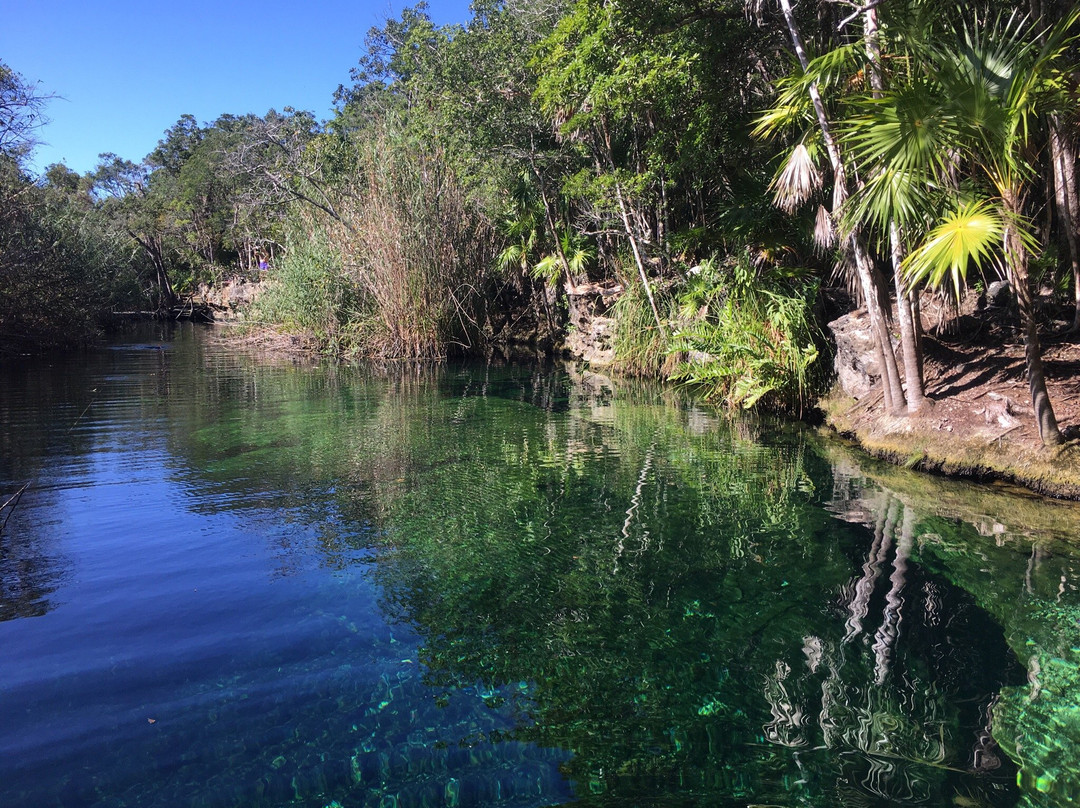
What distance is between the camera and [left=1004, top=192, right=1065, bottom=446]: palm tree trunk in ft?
21.2

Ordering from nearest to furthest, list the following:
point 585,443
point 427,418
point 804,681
Result: point 804,681 → point 585,443 → point 427,418

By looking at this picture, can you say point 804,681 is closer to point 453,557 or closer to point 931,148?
point 453,557

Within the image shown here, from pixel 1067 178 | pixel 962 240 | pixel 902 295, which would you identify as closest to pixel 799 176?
pixel 902 295

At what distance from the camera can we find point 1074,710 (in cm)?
333

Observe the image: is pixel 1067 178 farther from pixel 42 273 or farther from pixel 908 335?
pixel 42 273

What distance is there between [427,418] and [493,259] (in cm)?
923

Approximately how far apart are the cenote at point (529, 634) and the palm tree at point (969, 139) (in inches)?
87.8

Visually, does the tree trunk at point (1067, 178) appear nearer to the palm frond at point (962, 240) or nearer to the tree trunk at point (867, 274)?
the palm frond at point (962, 240)

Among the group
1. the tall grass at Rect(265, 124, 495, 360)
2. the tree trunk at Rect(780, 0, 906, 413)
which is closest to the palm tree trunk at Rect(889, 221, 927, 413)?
the tree trunk at Rect(780, 0, 906, 413)

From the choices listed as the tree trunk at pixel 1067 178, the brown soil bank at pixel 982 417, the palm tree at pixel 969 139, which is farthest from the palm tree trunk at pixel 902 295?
the tree trunk at pixel 1067 178

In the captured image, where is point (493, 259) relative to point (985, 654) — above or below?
above

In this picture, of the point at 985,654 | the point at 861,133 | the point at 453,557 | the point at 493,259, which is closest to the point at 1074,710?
the point at 985,654

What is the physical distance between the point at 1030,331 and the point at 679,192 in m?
9.54

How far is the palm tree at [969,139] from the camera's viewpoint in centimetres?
586
